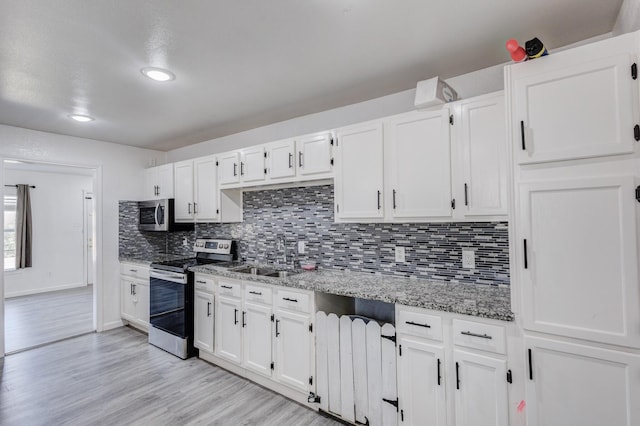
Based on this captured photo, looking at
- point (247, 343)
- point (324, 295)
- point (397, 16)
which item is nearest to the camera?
point (397, 16)

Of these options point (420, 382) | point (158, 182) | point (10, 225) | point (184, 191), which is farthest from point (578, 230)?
point (10, 225)

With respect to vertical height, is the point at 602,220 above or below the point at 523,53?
below

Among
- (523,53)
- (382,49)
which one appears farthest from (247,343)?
(523,53)

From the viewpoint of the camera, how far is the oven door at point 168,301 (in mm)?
3288

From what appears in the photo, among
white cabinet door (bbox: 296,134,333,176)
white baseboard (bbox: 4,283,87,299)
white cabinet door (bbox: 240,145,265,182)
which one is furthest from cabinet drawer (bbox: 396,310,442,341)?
white baseboard (bbox: 4,283,87,299)

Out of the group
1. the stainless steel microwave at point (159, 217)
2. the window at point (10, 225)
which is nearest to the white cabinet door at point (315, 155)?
the stainless steel microwave at point (159, 217)

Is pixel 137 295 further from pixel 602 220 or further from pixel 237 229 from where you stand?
pixel 602 220

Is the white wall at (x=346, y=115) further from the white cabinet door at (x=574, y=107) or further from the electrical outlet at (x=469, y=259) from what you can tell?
the electrical outlet at (x=469, y=259)

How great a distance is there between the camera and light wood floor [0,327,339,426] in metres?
2.33

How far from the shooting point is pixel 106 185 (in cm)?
430

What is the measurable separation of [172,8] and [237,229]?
251cm

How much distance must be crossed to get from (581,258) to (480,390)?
842 millimetres

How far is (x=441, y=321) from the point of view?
1820 millimetres

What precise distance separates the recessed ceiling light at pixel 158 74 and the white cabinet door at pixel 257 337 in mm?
1884
